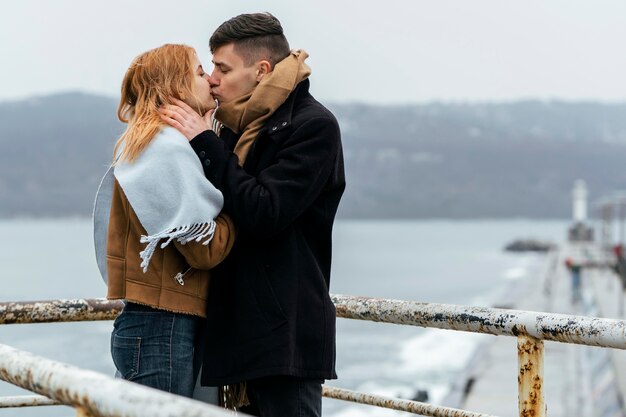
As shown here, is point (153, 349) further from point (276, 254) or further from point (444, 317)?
point (444, 317)

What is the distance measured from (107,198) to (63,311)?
2.46 feet

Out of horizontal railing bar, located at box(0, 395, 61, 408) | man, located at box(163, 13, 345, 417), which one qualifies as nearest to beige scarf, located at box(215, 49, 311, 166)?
man, located at box(163, 13, 345, 417)

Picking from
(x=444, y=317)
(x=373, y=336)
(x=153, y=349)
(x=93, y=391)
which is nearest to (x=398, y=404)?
(x=444, y=317)

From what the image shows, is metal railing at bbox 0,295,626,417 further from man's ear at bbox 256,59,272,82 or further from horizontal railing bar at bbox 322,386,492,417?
man's ear at bbox 256,59,272,82

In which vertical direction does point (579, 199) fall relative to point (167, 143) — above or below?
above

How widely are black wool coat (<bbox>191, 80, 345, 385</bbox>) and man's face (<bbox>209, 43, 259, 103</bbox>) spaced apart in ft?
0.42

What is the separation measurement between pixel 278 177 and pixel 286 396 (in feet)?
1.91

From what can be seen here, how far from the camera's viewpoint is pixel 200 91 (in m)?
2.71

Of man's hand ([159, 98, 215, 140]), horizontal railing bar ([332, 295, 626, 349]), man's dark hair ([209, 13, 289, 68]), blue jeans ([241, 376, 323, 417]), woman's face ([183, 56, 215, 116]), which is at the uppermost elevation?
man's dark hair ([209, 13, 289, 68])

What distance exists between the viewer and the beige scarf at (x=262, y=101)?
266cm

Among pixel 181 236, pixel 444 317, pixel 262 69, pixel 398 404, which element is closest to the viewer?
pixel 181 236

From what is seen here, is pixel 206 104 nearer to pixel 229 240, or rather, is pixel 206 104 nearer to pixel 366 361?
pixel 229 240

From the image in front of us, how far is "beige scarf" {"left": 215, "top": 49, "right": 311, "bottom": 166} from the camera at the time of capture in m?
2.66

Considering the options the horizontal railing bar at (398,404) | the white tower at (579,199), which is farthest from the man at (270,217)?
the white tower at (579,199)
